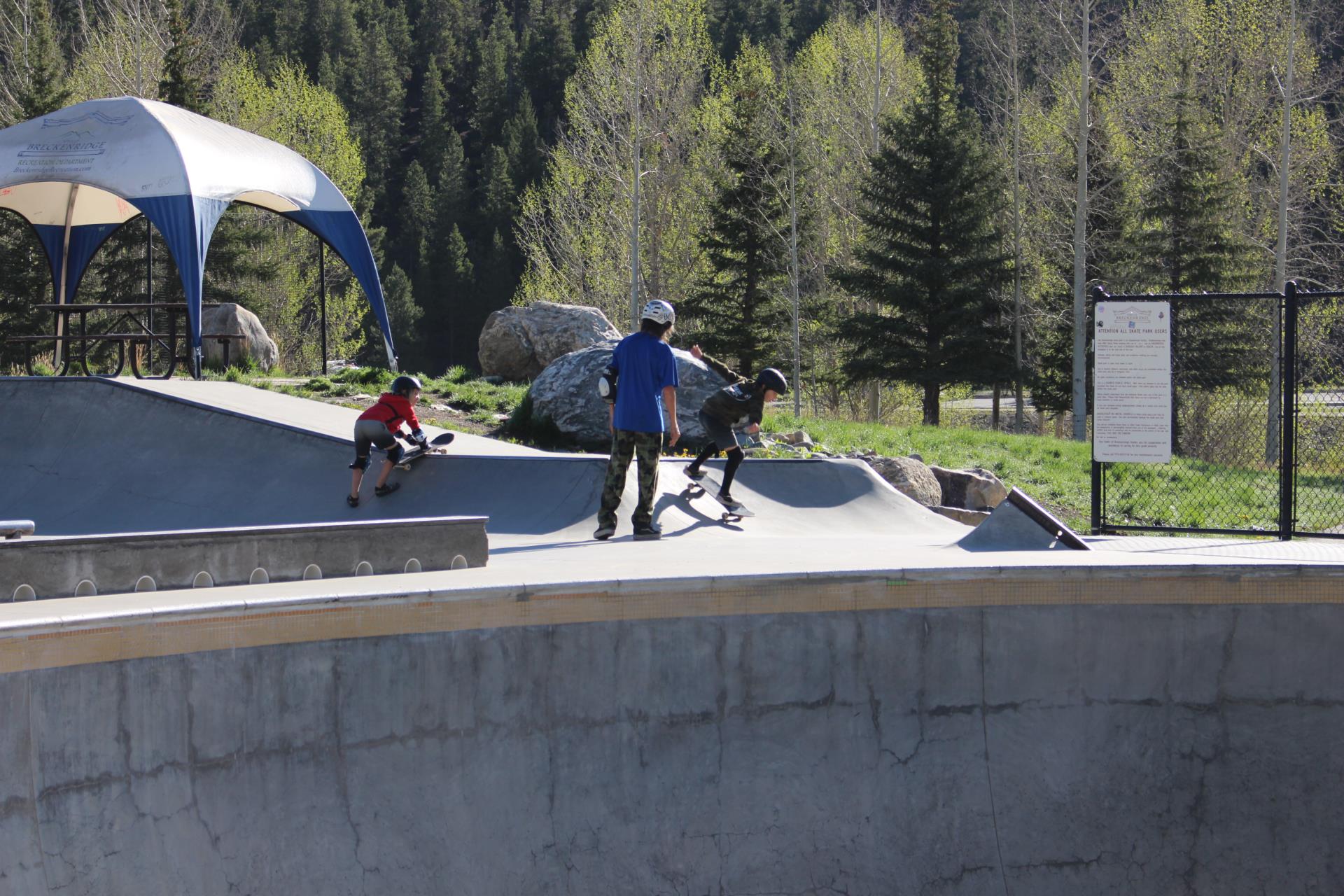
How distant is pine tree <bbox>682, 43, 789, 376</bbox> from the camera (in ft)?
107

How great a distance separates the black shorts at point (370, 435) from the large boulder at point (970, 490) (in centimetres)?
680

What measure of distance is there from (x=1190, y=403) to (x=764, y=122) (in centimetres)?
2055

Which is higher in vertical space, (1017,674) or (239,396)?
(239,396)

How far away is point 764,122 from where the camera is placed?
34.4 m

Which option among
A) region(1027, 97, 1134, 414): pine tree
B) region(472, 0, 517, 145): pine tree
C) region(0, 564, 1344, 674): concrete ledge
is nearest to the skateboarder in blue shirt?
region(0, 564, 1344, 674): concrete ledge

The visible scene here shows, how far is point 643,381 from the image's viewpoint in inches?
316

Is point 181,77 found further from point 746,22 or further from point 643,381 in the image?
point 746,22

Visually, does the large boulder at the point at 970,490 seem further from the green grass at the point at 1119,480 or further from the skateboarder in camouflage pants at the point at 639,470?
the skateboarder in camouflage pants at the point at 639,470

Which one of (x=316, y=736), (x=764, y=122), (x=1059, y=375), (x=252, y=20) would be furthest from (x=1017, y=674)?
(x=252, y=20)

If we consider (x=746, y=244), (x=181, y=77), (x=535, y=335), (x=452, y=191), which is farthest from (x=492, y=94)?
(x=535, y=335)

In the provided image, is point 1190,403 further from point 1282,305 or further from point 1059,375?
point 1059,375

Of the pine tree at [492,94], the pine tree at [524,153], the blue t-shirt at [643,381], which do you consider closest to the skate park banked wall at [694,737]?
the blue t-shirt at [643,381]

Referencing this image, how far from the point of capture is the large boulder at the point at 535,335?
57.4ft

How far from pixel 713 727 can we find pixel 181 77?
33.2 metres
